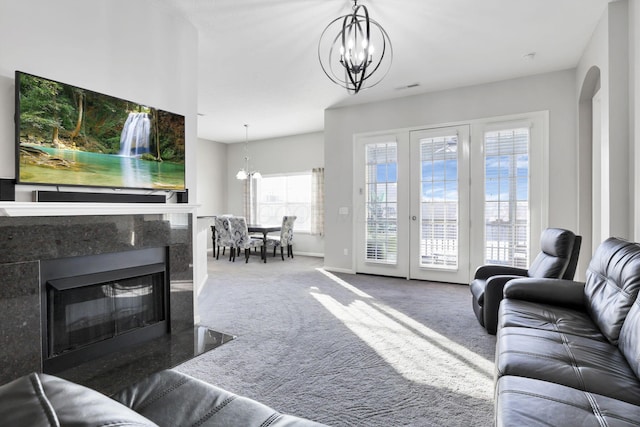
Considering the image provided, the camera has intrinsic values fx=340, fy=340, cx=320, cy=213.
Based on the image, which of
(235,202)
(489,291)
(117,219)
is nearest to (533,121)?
(489,291)

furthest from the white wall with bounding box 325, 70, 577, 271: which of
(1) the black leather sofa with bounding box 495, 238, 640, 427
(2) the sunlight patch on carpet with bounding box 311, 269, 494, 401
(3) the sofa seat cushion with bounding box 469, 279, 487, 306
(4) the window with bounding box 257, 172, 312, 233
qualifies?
(1) the black leather sofa with bounding box 495, 238, 640, 427

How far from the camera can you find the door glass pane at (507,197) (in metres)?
4.58

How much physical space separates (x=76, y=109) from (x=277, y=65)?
249 cm

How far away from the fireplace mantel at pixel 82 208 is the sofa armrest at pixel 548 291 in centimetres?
274

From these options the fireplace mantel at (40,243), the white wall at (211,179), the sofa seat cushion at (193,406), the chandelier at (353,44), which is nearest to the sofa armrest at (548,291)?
the chandelier at (353,44)

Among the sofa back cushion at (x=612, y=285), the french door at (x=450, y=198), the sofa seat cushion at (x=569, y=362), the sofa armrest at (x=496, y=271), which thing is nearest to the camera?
the sofa seat cushion at (x=569, y=362)

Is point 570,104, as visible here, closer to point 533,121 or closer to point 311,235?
point 533,121

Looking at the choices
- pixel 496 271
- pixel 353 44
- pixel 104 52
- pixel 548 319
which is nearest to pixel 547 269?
pixel 496 271

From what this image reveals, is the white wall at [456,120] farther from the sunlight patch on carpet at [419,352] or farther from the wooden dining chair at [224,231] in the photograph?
the sunlight patch on carpet at [419,352]

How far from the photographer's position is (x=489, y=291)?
293 centimetres

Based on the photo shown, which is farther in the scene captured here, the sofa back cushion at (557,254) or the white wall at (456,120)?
the white wall at (456,120)

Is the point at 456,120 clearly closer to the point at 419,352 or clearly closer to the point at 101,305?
the point at 419,352

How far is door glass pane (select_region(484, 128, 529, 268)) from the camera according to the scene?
458 cm

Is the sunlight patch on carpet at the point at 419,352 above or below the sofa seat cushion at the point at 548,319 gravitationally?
below
